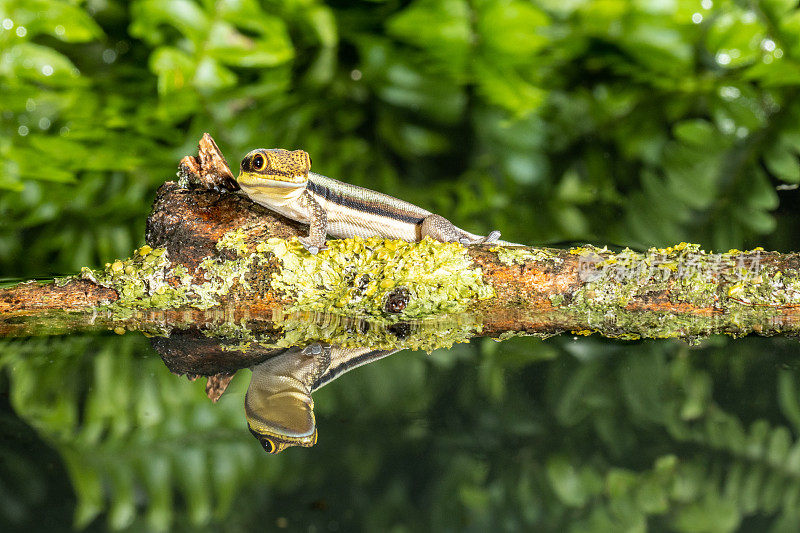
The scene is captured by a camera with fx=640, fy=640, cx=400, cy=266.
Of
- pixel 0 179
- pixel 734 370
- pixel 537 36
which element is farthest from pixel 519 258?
pixel 0 179

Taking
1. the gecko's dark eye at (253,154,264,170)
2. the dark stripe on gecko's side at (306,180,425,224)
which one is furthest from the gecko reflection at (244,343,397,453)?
the dark stripe on gecko's side at (306,180,425,224)

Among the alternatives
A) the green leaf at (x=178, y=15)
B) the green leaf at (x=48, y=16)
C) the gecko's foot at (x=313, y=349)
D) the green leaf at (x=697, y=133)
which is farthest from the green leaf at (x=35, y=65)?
the green leaf at (x=697, y=133)

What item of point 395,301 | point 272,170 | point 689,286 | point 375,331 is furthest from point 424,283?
point 689,286

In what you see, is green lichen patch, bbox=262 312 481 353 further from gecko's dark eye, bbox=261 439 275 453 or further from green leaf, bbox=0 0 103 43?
green leaf, bbox=0 0 103 43

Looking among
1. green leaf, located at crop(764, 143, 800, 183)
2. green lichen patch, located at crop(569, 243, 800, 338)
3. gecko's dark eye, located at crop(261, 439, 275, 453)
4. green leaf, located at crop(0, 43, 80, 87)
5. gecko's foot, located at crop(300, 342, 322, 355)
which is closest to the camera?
gecko's dark eye, located at crop(261, 439, 275, 453)

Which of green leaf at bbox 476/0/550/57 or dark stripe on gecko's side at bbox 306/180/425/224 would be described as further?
green leaf at bbox 476/0/550/57

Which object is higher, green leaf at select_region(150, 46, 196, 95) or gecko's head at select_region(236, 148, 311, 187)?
green leaf at select_region(150, 46, 196, 95)

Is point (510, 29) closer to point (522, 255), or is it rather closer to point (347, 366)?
point (522, 255)
